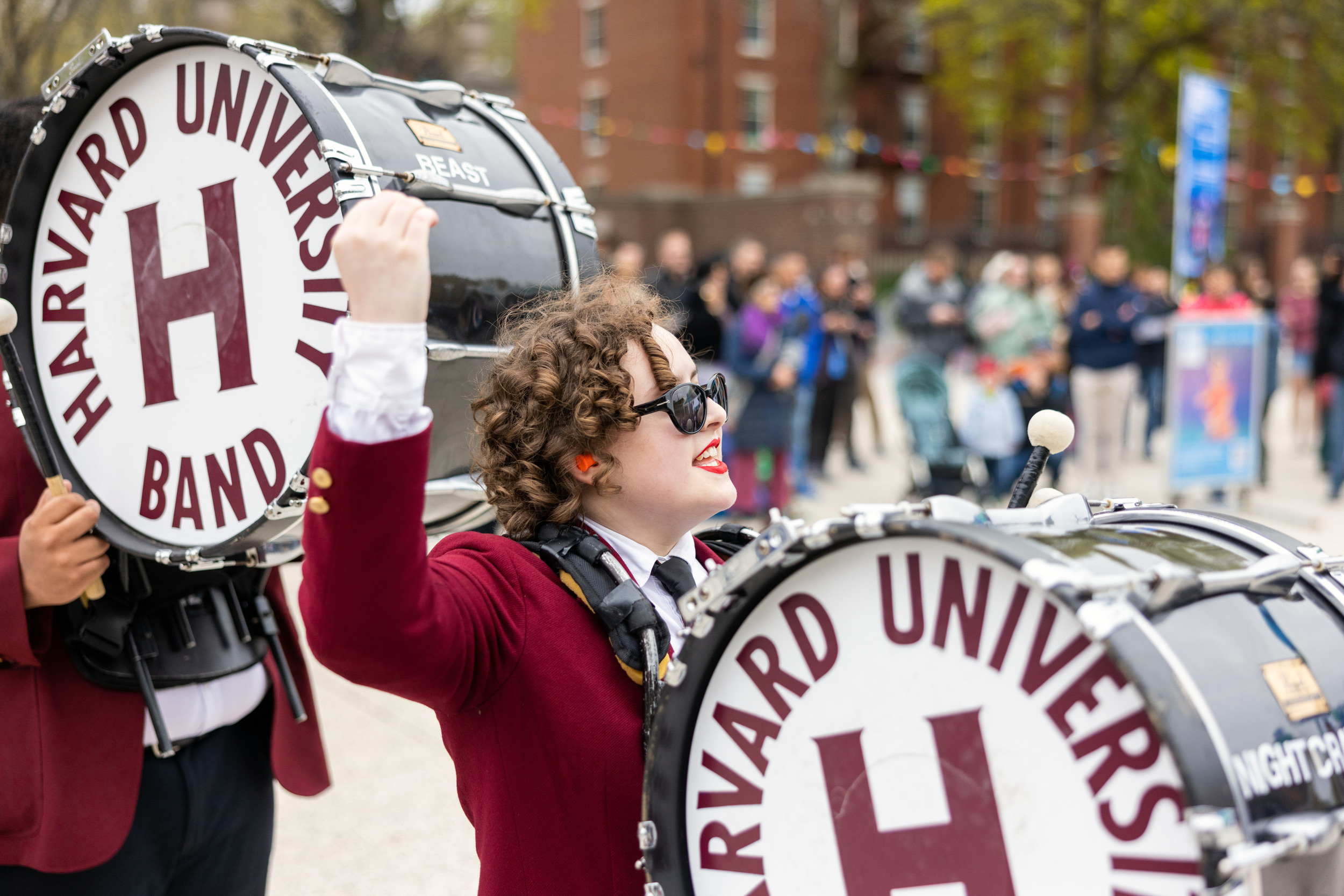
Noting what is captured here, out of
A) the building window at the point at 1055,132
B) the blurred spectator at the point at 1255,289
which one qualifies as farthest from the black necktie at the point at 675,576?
the building window at the point at 1055,132

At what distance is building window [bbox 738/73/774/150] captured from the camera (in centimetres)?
2684

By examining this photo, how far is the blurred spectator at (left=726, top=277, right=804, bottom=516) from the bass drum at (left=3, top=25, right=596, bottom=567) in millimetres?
5051

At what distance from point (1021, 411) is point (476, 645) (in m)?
6.36

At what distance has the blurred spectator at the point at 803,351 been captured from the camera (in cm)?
796

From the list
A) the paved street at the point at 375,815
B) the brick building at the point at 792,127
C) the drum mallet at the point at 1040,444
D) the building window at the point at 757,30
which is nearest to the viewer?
the drum mallet at the point at 1040,444

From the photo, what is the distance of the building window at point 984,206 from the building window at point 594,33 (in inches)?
412

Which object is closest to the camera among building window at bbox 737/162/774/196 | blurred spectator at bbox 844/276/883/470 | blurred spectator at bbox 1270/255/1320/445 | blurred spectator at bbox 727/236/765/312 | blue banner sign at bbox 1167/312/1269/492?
blue banner sign at bbox 1167/312/1269/492

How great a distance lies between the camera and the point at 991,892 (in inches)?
39.5

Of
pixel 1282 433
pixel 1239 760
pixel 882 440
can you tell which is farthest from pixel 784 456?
pixel 1282 433

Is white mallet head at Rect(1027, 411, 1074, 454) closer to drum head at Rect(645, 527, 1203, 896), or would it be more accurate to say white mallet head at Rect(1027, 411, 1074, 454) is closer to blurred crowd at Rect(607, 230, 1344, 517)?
drum head at Rect(645, 527, 1203, 896)

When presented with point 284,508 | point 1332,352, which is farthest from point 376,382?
point 1332,352

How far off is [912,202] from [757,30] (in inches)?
245

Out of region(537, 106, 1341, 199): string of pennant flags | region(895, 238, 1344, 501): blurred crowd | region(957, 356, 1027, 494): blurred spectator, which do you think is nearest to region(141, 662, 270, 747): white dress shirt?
region(895, 238, 1344, 501): blurred crowd

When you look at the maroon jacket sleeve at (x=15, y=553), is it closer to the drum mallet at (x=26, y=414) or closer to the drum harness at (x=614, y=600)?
the drum mallet at (x=26, y=414)
